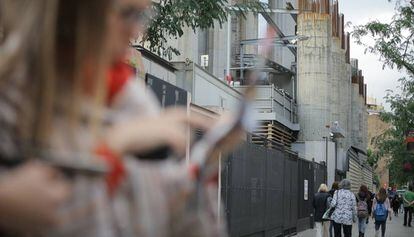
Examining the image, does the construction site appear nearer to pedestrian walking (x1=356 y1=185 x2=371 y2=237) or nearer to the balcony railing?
the balcony railing

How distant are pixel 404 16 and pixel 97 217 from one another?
65.6ft

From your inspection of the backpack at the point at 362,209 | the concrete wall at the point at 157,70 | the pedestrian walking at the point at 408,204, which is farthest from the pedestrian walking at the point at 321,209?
the pedestrian walking at the point at 408,204

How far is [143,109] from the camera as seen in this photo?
1.54 meters

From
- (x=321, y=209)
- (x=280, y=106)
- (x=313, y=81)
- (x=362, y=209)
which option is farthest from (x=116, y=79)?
(x=313, y=81)

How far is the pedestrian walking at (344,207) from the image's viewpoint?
14.7 meters

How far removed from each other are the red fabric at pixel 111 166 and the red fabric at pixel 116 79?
150 millimetres

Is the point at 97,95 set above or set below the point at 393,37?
below

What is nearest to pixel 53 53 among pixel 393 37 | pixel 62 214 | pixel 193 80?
pixel 62 214

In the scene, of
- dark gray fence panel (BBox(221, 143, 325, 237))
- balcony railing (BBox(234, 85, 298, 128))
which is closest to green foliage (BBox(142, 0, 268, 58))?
dark gray fence panel (BBox(221, 143, 325, 237))

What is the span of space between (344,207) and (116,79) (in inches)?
541

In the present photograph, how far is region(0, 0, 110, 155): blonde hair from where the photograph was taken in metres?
1.38

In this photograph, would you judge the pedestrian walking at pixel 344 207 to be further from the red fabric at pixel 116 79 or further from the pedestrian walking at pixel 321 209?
the red fabric at pixel 116 79

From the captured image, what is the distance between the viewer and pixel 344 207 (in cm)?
1475

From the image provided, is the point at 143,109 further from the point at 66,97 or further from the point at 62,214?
the point at 62,214
